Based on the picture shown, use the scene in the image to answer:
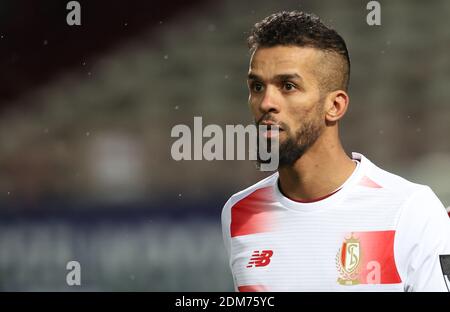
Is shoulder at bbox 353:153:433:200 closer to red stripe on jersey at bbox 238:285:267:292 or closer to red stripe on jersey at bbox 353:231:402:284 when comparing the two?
red stripe on jersey at bbox 353:231:402:284

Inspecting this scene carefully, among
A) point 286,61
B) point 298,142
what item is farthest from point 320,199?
point 286,61

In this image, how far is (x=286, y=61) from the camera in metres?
3.03

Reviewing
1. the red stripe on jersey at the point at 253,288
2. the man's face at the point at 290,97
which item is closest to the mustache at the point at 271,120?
the man's face at the point at 290,97

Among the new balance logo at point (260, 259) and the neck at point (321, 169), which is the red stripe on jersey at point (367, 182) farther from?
the new balance logo at point (260, 259)

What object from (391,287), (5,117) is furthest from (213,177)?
(391,287)

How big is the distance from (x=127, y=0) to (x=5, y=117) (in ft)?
4.69

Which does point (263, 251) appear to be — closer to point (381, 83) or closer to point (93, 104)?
point (381, 83)

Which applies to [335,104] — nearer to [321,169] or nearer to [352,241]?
[321,169]

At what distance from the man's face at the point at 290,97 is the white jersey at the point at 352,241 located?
12.0 inches

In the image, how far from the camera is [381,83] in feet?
17.7

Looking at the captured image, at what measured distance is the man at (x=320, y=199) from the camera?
2930mm

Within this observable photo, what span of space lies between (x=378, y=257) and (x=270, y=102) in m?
0.78

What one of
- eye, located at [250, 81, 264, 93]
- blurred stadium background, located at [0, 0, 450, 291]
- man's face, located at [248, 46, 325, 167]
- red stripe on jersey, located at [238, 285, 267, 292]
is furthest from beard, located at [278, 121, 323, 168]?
blurred stadium background, located at [0, 0, 450, 291]
